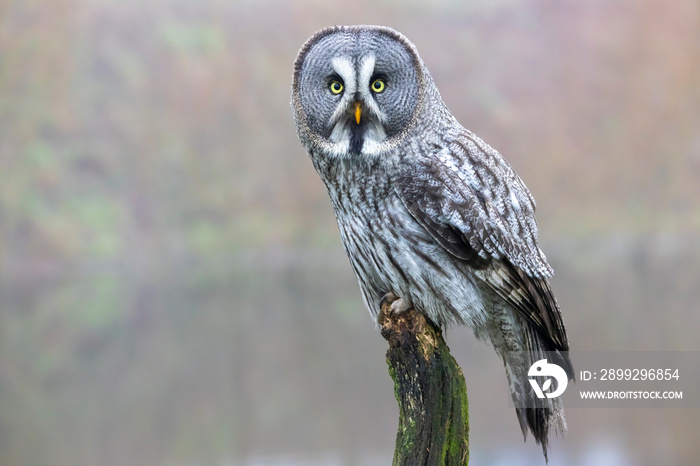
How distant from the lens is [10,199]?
5707 millimetres

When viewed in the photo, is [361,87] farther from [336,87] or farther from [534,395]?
[534,395]

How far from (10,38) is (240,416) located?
3964 millimetres

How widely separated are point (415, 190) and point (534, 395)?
66 cm

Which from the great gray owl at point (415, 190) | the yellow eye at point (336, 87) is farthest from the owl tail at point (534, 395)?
the yellow eye at point (336, 87)

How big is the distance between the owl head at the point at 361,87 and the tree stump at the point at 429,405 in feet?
1.68

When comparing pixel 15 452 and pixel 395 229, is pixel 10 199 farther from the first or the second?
pixel 395 229

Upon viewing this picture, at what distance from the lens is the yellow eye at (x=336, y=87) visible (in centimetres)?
167

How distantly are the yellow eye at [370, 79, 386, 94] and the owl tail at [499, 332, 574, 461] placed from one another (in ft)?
2.52

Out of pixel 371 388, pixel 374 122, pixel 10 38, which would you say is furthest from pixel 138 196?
pixel 374 122

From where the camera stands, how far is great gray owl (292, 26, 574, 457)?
1.65m

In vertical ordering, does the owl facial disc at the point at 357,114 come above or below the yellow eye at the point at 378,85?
below

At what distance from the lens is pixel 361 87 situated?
164 centimetres

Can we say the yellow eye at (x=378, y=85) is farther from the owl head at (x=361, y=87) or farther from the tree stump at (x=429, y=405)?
the tree stump at (x=429, y=405)

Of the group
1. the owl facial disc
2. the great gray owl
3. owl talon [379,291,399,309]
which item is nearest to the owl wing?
the great gray owl
